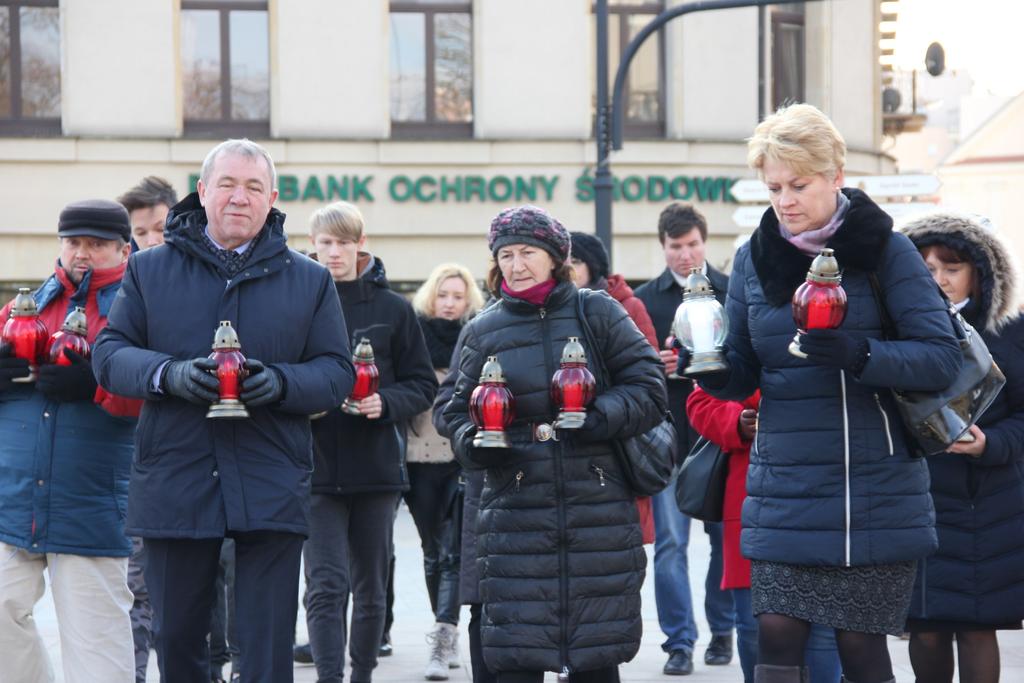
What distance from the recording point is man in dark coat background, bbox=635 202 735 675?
27.4ft

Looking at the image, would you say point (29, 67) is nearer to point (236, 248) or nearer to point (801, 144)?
point (236, 248)

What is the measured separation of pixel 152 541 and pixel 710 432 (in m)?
2.26

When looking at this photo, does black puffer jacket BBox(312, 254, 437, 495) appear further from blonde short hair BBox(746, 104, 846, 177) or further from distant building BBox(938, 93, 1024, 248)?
distant building BBox(938, 93, 1024, 248)

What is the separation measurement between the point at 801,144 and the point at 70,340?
2736 mm

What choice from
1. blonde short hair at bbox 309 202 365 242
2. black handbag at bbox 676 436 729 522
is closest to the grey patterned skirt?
black handbag at bbox 676 436 729 522

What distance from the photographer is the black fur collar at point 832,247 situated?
490cm

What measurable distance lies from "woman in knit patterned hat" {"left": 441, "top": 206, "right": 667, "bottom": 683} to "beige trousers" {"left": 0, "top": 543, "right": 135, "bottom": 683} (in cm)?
145

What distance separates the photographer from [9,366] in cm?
585

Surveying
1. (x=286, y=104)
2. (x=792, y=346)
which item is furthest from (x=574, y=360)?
(x=286, y=104)

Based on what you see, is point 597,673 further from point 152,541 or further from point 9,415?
point 9,415

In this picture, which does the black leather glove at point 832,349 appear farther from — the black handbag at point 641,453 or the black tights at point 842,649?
the black handbag at point 641,453

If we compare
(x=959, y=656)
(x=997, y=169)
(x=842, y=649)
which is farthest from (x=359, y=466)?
(x=997, y=169)

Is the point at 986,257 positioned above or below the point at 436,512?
above

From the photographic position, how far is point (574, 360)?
211 inches
